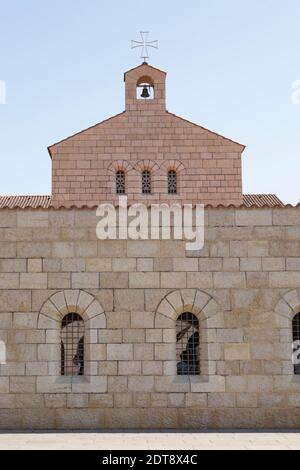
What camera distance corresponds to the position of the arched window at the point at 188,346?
10836mm

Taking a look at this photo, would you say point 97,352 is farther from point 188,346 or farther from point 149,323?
point 188,346

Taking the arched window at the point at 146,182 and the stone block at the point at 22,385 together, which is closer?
the stone block at the point at 22,385

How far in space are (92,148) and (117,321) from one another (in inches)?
469

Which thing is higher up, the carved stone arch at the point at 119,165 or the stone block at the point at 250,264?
the carved stone arch at the point at 119,165

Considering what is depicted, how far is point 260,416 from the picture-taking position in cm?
1041

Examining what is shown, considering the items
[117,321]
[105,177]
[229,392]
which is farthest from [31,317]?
[105,177]

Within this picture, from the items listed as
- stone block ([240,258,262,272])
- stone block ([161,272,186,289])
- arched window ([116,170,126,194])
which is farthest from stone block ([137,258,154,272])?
arched window ([116,170,126,194])

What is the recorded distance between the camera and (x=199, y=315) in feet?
35.2

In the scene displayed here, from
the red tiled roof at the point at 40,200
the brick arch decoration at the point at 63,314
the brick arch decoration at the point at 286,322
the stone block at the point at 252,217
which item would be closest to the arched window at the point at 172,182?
the red tiled roof at the point at 40,200

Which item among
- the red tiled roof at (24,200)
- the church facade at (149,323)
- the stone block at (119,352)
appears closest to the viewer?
the church facade at (149,323)

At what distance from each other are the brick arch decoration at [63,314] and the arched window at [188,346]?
4.53 feet

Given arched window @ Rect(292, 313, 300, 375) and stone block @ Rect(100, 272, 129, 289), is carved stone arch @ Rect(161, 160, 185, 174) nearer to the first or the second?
stone block @ Rect(100, 272, 129, 289)

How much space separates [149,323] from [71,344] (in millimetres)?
1471

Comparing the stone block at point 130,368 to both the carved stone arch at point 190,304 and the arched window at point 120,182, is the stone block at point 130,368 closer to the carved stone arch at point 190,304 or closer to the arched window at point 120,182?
the carved stone arch at point 190,304
